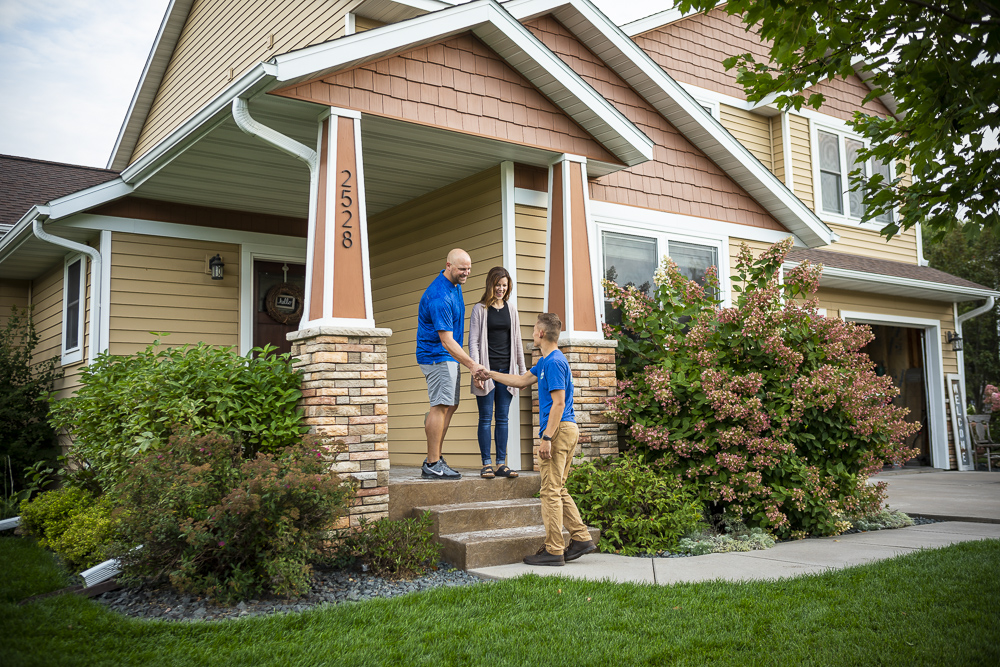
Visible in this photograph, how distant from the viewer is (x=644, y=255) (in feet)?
28.0

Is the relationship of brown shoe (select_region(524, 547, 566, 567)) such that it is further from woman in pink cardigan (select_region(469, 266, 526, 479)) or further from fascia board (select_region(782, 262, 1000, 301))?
A: fascia board (select_region(782, 262, 1000, 301))

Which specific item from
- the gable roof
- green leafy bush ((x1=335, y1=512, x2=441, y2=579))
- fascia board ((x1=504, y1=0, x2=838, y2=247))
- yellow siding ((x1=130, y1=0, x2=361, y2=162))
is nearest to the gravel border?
green leafy bush ((x1=335, y1=512, x2=441, y2=579))

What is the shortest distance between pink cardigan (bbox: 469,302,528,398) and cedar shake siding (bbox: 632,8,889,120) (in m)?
7.08

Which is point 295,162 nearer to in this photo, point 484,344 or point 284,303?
point 284,303

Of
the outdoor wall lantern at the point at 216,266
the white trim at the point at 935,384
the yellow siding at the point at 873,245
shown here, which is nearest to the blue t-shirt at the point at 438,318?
the outdoor wall lantern at the point at 216,266

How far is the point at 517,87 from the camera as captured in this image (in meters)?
7.04

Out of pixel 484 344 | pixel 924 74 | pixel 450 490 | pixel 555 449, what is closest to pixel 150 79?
pixel 484 344

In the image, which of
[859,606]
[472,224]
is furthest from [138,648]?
[472,224]

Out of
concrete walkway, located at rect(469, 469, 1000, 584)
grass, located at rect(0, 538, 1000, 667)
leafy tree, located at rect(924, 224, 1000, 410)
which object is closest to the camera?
grass, located at rect(0, 538, 1000, 667)

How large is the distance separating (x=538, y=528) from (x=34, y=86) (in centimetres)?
514

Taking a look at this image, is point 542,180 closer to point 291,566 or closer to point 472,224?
point 472,224

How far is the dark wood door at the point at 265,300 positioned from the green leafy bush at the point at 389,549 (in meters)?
4.24

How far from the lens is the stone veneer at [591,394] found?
6.93 meters

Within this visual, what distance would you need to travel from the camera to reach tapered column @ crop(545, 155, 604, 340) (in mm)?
7133
